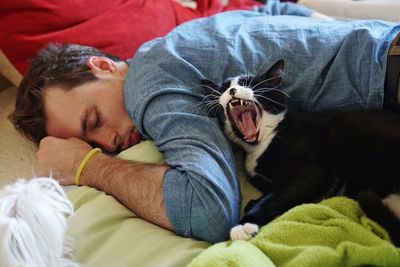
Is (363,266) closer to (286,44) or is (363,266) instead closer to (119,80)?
(286,44)

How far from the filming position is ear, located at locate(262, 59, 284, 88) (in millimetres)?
1071

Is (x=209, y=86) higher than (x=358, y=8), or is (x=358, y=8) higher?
(x=358, y=8)

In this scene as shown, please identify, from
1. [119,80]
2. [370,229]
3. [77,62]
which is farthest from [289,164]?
[77,62]

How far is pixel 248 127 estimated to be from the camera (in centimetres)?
113

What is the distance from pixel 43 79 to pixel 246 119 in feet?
2.04

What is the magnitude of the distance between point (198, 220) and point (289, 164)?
29 cm

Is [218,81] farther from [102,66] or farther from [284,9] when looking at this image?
[284,9]

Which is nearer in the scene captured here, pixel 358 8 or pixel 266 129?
pixel 266 129

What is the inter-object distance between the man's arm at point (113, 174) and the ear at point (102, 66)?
219mm

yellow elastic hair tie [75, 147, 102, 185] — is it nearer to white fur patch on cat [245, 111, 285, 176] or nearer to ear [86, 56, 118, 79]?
ear [86, 56, 118, 79]

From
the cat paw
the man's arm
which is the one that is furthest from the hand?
the cat paw

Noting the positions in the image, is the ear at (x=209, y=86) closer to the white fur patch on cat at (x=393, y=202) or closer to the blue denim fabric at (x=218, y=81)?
the blue denim fabric at (x=218, y=81)

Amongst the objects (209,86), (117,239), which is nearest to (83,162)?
(117,239)

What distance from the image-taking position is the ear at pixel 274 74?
1.07 m
